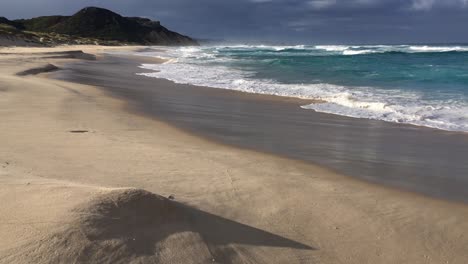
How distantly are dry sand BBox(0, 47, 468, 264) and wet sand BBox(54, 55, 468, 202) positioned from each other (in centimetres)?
63

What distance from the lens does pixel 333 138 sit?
29.1 feet

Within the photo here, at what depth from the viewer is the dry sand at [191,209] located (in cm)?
315

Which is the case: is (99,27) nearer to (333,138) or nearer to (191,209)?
(333,138)

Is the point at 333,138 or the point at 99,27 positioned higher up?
the point at 99,27

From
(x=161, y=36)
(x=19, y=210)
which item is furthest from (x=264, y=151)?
(x=161, y=36)

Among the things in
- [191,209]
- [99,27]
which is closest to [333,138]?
[191,209]

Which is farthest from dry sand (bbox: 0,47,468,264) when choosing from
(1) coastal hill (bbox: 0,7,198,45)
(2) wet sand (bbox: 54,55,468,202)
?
(1) coastal hill (bbox: 0,7,198,45)

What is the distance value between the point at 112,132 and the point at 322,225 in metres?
4.79

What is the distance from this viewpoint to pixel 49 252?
2.84 metres

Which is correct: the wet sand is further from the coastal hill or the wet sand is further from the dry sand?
the coastal hill

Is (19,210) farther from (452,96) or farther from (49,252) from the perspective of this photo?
(452,96)

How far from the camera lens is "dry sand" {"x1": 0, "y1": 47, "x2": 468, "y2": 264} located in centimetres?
315

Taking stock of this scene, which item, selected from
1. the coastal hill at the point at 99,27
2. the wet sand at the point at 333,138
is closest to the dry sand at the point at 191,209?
the wet sand at the point at 333,138

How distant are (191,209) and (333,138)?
534cm
